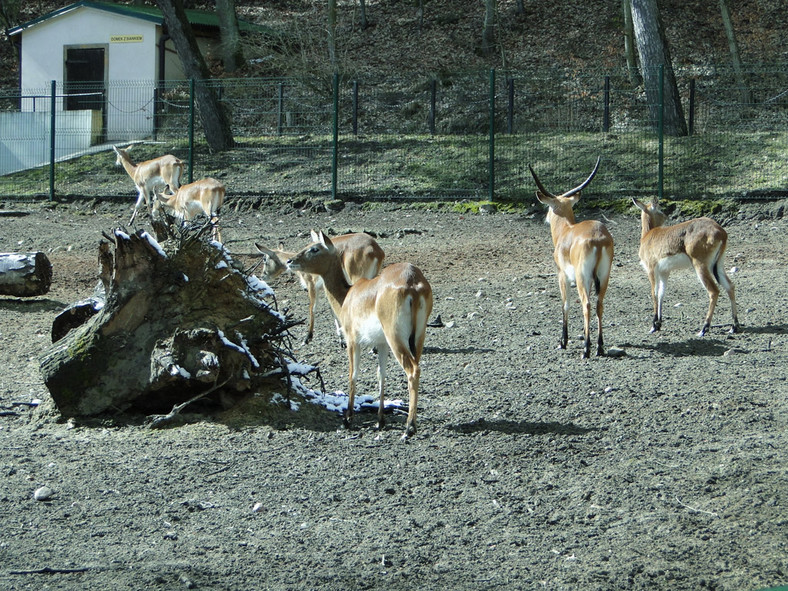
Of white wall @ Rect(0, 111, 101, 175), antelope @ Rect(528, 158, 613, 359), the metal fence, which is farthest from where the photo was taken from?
white wall @ Rect(0, 111, 101, 175)

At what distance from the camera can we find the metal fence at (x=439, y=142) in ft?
60.3

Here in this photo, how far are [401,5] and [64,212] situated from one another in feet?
73.3

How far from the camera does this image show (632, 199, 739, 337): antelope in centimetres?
1012

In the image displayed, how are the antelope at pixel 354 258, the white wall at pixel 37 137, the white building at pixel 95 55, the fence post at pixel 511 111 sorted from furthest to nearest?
the white building at pixel 95 55
the white wall at pixel 37 137
the fence post at pixel 511 111
the antelope at pixel 354 258

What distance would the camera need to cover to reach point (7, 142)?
2444 centimetres

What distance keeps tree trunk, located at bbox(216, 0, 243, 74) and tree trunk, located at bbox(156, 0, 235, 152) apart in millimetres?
7813

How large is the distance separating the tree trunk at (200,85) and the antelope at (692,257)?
13.2 m

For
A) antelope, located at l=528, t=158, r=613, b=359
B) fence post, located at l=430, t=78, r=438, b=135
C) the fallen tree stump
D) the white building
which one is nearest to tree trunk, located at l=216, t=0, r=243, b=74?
the white building

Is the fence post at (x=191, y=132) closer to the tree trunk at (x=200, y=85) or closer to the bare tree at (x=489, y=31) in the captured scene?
the tree trunk at (x=200, y=85)

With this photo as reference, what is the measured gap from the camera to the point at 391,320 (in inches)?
260

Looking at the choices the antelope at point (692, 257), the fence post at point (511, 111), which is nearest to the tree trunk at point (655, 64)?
the fence post at point (511, 111)

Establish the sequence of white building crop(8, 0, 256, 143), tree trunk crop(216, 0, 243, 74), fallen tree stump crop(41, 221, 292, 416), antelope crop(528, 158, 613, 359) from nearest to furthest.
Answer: fallen tree stump crop(41, 221, 292, 416)
antelope crop(528, 158, 613, 359)
white building crop(8, 0, 256, 143)
tree trunk crop(216, 0, 243, 74)

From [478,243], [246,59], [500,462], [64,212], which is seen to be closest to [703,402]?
[500,462]

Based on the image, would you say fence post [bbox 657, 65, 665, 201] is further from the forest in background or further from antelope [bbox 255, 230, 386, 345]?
the forest in background
